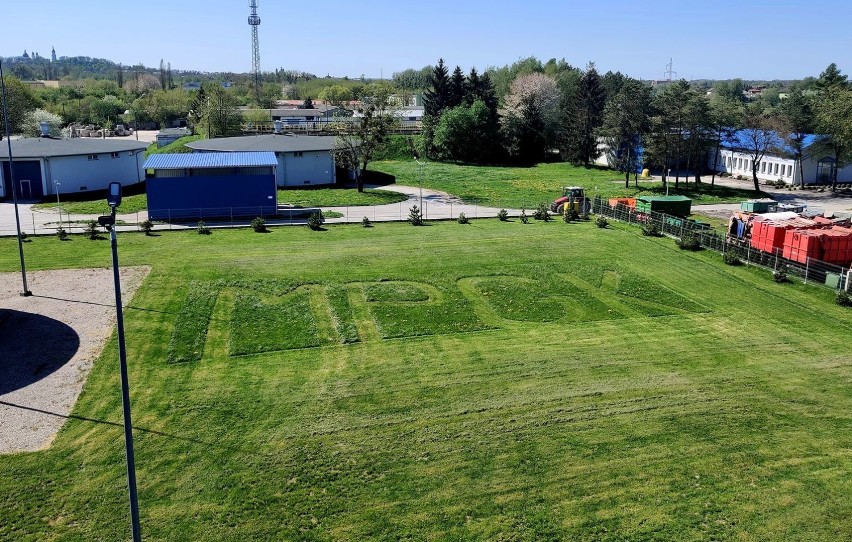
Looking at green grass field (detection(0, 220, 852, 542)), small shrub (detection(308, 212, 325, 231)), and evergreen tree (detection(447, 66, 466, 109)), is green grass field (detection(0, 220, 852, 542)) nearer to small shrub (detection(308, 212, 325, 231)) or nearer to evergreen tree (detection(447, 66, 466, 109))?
small shrub (detection(308, 212, 325, 231))

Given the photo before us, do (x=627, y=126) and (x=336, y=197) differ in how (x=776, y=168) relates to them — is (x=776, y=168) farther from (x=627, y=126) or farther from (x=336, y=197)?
(x=336, y=197)

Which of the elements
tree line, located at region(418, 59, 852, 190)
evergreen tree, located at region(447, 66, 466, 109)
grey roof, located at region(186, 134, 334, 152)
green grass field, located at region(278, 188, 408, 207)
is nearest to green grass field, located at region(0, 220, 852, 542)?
green grass field, located at region(278, 188, 408, 207)

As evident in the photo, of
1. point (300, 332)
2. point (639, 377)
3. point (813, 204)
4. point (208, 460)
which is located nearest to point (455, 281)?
point (300, 332)

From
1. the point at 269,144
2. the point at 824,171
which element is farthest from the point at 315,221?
the point at 824,171

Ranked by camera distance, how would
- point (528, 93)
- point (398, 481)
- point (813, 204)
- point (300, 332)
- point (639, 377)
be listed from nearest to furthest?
point (398, 481) < point (639, 377) < point (300, 332) < point (813, 204) < point (528, 93)

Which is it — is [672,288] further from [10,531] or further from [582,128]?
[582,128]
